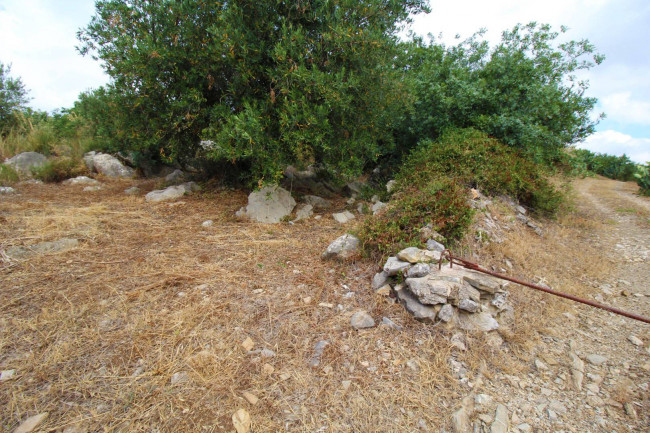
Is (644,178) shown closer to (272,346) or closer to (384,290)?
(384,290)

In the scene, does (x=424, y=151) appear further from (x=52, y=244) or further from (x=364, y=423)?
(x=52, y=244)

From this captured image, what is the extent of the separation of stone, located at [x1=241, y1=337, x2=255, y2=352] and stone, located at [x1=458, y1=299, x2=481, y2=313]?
1.98 meters

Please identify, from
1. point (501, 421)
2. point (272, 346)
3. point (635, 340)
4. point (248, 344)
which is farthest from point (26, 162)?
point (635, 340)

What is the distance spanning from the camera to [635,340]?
296cm

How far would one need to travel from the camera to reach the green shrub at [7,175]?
761cm

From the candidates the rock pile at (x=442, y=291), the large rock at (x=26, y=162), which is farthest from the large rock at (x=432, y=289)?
the large rock at (x=26, y=162)

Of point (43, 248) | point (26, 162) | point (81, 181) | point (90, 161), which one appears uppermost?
point (90, 161)

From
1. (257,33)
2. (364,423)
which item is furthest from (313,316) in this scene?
(257,33)

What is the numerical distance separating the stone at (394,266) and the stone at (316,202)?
11.8 feet

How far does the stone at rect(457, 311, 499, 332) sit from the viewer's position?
284cm

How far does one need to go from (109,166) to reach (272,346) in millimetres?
9638

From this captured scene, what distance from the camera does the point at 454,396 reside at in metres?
2.21

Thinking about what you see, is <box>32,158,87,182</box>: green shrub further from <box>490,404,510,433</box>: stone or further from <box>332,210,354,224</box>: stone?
<box>490,404,510,433</box>: stone

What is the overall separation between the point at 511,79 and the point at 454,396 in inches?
284
